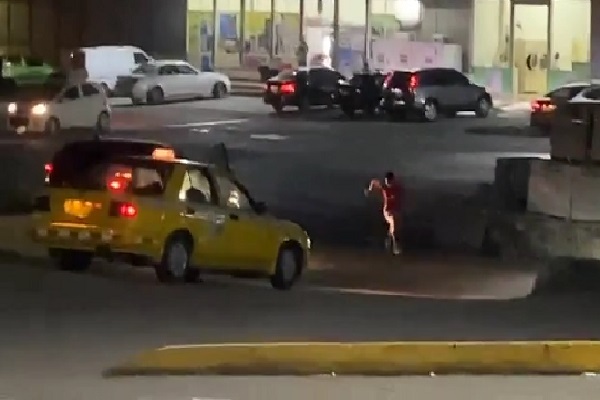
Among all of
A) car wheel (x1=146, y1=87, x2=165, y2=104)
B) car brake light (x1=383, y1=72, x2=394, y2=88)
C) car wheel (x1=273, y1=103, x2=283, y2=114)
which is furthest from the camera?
car wheel (x1=146, y1=87, x2=165, y2=104)

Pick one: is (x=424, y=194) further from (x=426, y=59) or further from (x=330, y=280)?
(x=426, y=59)

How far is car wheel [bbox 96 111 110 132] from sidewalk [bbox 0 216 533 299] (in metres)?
15.0

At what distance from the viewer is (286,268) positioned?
17.6 metres

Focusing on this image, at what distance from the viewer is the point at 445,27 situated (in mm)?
55375

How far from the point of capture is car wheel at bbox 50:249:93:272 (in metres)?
16.4

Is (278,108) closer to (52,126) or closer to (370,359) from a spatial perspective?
(52,126)

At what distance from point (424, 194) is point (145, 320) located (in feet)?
51.7

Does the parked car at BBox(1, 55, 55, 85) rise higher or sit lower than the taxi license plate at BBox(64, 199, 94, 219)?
higher

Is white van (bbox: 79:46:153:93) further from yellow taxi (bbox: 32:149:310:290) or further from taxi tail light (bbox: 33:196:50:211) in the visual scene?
taxi tail light (bbox: 33:196:50:211)

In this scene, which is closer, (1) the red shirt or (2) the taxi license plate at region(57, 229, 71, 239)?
(2) the taxi license plate at region(57, 229, 71, 239)

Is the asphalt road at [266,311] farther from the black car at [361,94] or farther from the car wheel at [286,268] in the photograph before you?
the black car at [361,94]

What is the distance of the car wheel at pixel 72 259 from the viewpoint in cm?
1636

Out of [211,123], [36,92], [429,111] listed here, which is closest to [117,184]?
[36,92]

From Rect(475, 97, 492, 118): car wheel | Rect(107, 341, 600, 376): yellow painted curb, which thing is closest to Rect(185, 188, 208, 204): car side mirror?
Rect(107, 341, 600, 376): yellow painted curb
